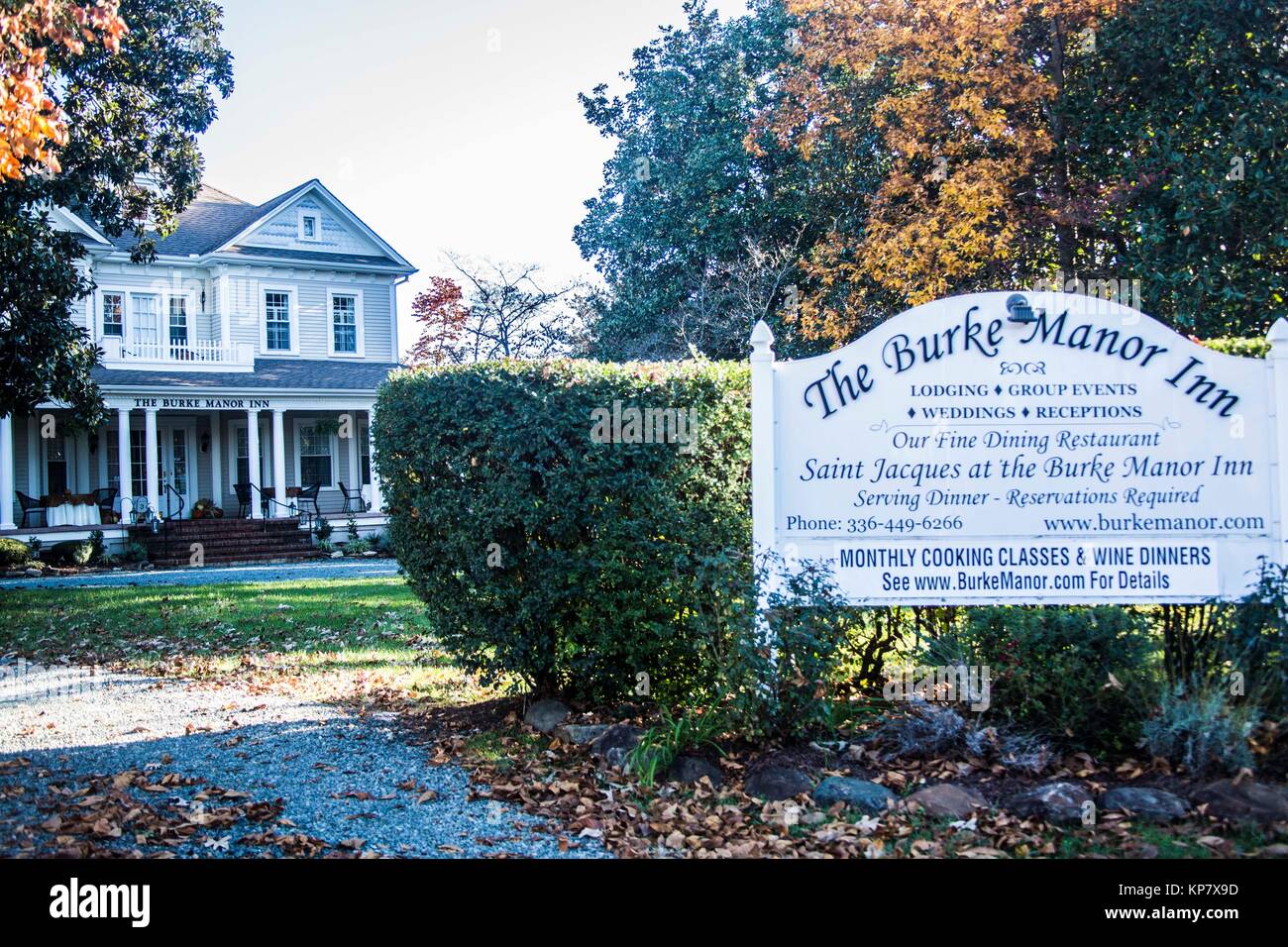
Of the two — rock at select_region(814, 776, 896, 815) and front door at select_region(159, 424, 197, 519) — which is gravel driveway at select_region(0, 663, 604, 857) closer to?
rock at select_region(814, 776, 896, 815)

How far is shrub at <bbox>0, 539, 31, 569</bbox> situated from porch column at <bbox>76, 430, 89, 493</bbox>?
5.05 metres

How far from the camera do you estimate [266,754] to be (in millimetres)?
6402

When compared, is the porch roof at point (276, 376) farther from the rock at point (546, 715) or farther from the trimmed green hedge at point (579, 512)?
the rock at point (546, 715)

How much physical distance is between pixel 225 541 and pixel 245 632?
11.4m

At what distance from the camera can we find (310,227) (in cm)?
2666

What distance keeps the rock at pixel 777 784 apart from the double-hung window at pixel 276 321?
23.4 m

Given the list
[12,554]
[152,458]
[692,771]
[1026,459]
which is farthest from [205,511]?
[1026,459]

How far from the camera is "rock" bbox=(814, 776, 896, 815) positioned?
5.18 meters

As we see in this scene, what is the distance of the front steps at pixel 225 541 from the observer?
21125 mm

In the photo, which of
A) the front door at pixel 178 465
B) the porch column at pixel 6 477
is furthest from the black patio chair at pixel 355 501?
the porch column at pixel 6 477

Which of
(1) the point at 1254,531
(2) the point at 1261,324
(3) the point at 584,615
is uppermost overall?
(2) the point at 1261,324

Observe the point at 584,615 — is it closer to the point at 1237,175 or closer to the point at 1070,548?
the point at 1070,548
